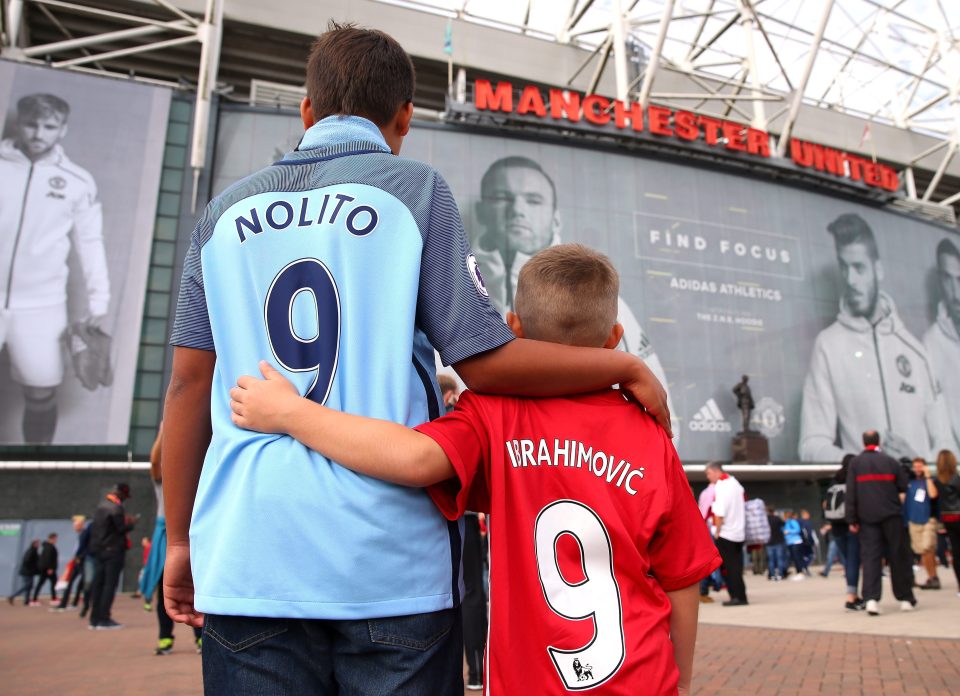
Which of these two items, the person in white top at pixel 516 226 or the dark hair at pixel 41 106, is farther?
the person in white top at pixel 516 226

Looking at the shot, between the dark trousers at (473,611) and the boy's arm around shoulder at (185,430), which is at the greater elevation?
the boy's arm around shoulder at (185,430)

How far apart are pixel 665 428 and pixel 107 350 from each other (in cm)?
2072

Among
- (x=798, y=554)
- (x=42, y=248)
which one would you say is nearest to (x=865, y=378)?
(x=798, y=554)

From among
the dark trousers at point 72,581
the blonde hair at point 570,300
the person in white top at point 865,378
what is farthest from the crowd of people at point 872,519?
the person in white top at point 865,378

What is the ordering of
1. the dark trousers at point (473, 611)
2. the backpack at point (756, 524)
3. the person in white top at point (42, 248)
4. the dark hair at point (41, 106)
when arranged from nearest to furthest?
the dark trousers at point (473, 611) < the backpack at point (756, 524) < the person in white top at point (42, 248) < the dark hair at point (41, 106)

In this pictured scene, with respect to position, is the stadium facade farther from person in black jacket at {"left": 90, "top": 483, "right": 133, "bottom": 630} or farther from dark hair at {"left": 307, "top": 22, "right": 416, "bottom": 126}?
Result: dark hair at {"left": 307, "top": 22, "right": 416, "bottom": 126}

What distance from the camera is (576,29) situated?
29656mm

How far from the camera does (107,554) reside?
8.30 meters

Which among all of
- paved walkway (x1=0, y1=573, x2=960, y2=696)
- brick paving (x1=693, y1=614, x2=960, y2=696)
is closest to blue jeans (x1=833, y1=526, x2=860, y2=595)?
paved walkway (x1=0, y1=573, x2=960, y2=696)

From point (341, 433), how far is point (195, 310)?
439 millimetres

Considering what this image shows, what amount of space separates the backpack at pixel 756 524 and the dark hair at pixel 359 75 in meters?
9.37

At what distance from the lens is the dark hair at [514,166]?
23609 millimetres

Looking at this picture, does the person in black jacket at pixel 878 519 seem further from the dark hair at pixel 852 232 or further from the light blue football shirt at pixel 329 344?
the dark hair at pixel 852 232

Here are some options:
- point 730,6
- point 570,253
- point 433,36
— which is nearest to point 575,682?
point 570,253
